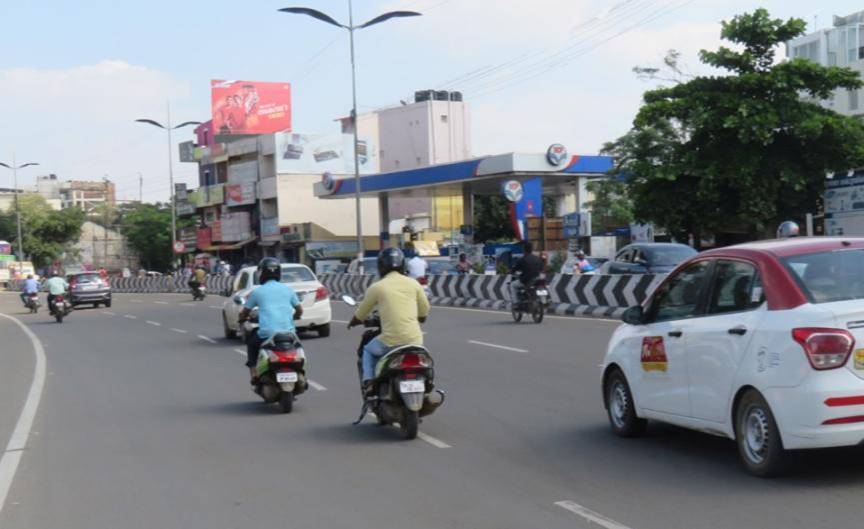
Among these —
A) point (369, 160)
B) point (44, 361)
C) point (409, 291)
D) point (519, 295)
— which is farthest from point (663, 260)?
point (369, 160)

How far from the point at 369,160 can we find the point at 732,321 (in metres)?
75.2

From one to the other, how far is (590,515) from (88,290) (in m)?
40.0

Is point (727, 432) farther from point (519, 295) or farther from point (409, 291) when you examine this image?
point (519, 295)

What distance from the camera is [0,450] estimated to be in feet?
33.2

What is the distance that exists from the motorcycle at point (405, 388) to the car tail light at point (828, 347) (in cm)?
364

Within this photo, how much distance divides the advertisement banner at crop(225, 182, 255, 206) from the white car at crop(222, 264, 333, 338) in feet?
192

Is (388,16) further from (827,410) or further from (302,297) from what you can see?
(827,410)

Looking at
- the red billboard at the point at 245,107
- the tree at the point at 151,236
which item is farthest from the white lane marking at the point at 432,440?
the tree at the point at 151,236

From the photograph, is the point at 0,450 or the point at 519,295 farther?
the point at 519,295

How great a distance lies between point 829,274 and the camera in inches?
278

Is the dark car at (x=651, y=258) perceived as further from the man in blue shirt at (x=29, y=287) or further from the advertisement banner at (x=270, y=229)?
the advertisement banner at (x=270, y=229)

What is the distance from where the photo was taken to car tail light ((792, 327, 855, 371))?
6570 mm

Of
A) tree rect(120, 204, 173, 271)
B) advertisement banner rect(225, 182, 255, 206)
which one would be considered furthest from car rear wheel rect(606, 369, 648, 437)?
tree rect(120, 204, 173, 271)

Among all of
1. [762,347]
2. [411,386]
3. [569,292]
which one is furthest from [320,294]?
[762,347]
